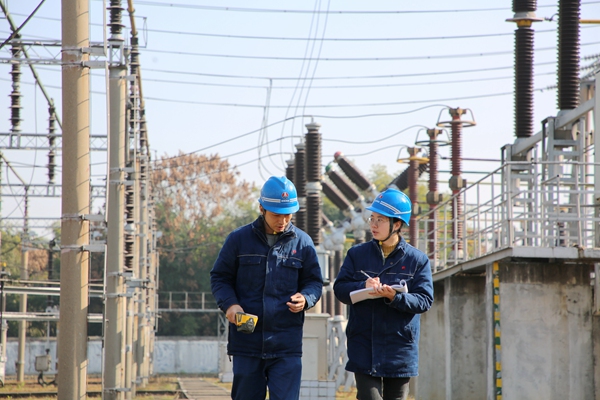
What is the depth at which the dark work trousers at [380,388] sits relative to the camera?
20.8 feet

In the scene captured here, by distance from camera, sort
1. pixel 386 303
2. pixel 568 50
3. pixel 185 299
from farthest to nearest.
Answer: pixel 185 299 < pixel 568 50 < pixel 386 303

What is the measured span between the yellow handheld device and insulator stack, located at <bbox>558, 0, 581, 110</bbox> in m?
11.0

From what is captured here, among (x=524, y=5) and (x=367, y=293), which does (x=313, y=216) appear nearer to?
(x=524, y=5)

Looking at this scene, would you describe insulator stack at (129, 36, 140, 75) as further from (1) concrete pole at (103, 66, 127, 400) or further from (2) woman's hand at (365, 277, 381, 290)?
(2) woman's hand at (365, 277, 381, 290)

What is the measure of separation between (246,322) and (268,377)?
47 cm

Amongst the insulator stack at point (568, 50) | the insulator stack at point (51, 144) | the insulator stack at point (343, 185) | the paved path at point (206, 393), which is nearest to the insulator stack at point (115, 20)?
the insulator stack at point (568, 50)

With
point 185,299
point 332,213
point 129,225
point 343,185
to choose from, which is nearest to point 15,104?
point 129,225

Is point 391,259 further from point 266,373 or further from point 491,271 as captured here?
point 491,271

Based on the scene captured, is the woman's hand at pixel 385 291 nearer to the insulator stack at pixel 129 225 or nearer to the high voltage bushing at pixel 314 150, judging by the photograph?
the insulator stack at pixel 129 225

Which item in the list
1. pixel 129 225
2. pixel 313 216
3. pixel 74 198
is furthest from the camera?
pixel 313 216

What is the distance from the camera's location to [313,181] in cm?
2680

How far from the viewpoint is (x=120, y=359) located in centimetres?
1894

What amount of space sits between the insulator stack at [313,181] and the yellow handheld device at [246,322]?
19.9 meters

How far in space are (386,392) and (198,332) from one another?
60882 mm
